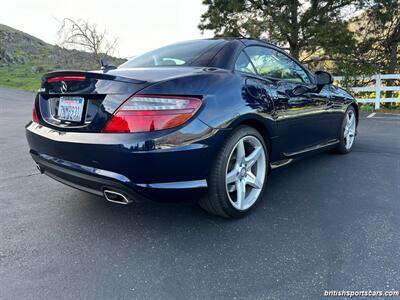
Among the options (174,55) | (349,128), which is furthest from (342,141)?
(174,55)

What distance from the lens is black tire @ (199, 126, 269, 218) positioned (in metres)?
2.31

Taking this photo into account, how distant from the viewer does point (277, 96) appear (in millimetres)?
2875

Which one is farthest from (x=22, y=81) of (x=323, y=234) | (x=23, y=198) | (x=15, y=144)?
(x=323, y=234)

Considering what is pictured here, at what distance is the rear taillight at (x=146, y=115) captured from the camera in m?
2.00

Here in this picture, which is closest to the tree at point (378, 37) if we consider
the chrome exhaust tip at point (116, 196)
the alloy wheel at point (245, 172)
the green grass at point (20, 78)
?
the alloy wheel at point (245, 172)

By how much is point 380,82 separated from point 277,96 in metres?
9.87

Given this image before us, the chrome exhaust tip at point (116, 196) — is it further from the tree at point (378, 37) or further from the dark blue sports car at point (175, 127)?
the tree at point (378, 37)

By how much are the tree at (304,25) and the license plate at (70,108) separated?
30.0ft

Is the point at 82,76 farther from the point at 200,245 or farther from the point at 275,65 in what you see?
the point at 275,65

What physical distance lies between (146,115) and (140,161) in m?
0.29

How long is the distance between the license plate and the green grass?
2154 centimetres

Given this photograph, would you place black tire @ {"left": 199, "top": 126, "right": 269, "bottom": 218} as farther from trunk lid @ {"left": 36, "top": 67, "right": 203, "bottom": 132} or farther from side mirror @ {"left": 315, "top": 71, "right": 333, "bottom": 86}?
side mirror @ {"left": 315, "top": 71, "right": 333, "bottom": 86}

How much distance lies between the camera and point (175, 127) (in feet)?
6.70

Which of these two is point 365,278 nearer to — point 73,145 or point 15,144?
point 73,145
